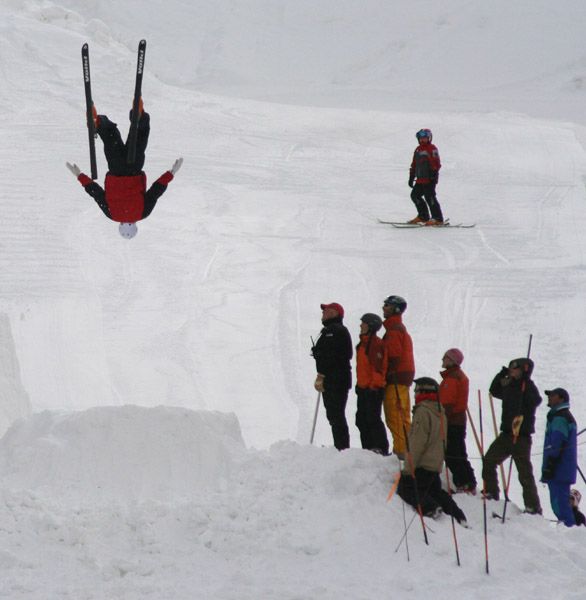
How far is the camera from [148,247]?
50.7 ft

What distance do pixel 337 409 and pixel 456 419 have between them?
931 mm

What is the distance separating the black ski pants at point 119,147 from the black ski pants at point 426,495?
3.52 metres

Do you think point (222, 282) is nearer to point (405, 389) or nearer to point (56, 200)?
point (56, 200)

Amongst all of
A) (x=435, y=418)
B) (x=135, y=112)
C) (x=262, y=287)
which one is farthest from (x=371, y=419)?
(x=262, y=287)

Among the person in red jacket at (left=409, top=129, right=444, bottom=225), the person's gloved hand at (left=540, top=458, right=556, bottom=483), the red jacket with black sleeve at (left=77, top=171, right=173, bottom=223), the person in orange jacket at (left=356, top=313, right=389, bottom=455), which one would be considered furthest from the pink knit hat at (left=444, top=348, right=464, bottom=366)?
the person in red jacket at (left=409, top=129, right=444, bottom=225)

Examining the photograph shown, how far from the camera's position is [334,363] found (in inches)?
291

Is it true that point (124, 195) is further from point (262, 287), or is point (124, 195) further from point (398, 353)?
point (262, 287)

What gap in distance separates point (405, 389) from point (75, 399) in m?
4.41

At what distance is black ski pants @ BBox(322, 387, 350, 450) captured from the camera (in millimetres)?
7508

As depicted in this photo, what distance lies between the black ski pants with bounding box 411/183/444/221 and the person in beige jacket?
10542mm

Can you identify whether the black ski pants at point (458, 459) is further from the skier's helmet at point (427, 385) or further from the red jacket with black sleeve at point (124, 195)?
the red jacket with black sleeve at point (124, 195)

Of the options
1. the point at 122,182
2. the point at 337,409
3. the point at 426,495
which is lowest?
the point at 426,495

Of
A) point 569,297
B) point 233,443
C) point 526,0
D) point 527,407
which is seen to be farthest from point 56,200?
point 526,0

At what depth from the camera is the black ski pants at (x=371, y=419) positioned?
7305 mm
